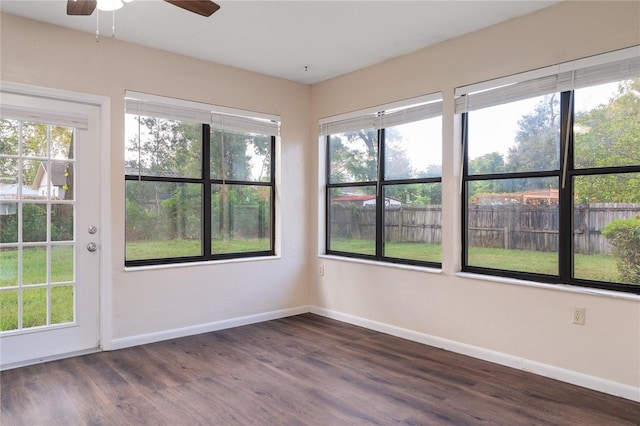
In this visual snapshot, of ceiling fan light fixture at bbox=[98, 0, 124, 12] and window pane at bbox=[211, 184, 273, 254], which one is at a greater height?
ceiling fan light fixture at bbox=[98, 0, 124, 12]

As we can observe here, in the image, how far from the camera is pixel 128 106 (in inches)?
151

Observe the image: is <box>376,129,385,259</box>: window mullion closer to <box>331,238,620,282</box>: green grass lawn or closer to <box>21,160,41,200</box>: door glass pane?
<box>331,238,620,282</box>: green grass lawn

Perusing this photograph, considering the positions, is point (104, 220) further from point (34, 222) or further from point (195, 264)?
point (195, 264)

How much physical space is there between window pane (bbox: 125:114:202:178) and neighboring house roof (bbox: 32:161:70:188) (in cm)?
49

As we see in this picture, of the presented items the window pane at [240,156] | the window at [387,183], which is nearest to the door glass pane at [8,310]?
the window pane at [240,156]

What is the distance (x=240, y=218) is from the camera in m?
4.68

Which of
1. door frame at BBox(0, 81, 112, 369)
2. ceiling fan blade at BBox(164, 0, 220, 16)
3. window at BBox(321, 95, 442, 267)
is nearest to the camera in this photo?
ceiling fan blade at BBox(164, 0, 220, 16)

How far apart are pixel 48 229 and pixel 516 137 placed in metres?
3.78

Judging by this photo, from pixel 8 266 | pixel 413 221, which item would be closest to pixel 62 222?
pixel 8 266

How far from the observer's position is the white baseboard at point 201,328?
12.5 ft

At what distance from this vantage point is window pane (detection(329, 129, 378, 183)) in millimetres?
4578

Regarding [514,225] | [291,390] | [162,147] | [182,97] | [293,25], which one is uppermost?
[293,25]

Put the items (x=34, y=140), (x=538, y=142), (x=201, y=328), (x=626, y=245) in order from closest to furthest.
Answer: (x=626, y=245) < (x=538, y=142) < (x=34, y=140) < (x=201, y=328)

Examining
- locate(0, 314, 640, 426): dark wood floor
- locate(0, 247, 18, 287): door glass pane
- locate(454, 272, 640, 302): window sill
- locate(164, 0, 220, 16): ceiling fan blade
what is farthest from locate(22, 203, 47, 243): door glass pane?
locate(454, 272, 640, 302): window sill
